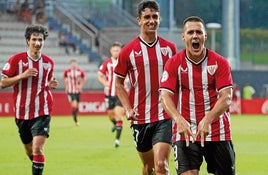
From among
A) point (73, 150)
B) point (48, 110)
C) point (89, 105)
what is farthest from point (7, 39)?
point (48, 110)

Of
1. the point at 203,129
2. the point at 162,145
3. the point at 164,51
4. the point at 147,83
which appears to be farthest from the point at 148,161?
the point at 203,129

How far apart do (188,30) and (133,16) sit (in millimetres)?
40365

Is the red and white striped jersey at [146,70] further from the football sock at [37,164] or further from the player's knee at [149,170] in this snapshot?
the football sock at [37,164]

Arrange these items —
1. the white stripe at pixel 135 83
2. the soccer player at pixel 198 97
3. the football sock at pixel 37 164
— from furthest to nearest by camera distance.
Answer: the football sock at pixel 37 164, the white stripe at pixel 135 83, the soccer player at pixel 198 97

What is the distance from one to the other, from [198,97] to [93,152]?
10032 mm

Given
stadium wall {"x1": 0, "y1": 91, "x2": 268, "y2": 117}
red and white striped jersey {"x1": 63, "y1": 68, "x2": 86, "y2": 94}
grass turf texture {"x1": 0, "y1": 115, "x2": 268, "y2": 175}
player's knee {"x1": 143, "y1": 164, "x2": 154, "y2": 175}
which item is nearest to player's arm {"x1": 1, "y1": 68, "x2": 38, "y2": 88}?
player's knee {"x1": 143, "y1": 164, "x2": 154, "y2": 175}

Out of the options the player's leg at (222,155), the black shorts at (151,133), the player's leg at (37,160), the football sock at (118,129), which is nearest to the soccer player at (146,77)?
the black shorts at (151,133)

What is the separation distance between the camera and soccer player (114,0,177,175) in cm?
1092

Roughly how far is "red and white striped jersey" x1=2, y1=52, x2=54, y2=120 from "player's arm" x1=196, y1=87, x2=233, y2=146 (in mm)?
4470

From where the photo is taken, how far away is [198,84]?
29.0 ft

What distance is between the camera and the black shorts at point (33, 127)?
1223 centimetres

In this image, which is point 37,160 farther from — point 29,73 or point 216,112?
point 216,112

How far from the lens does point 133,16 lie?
160 ft

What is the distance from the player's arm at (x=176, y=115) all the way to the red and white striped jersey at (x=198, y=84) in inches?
2.9
